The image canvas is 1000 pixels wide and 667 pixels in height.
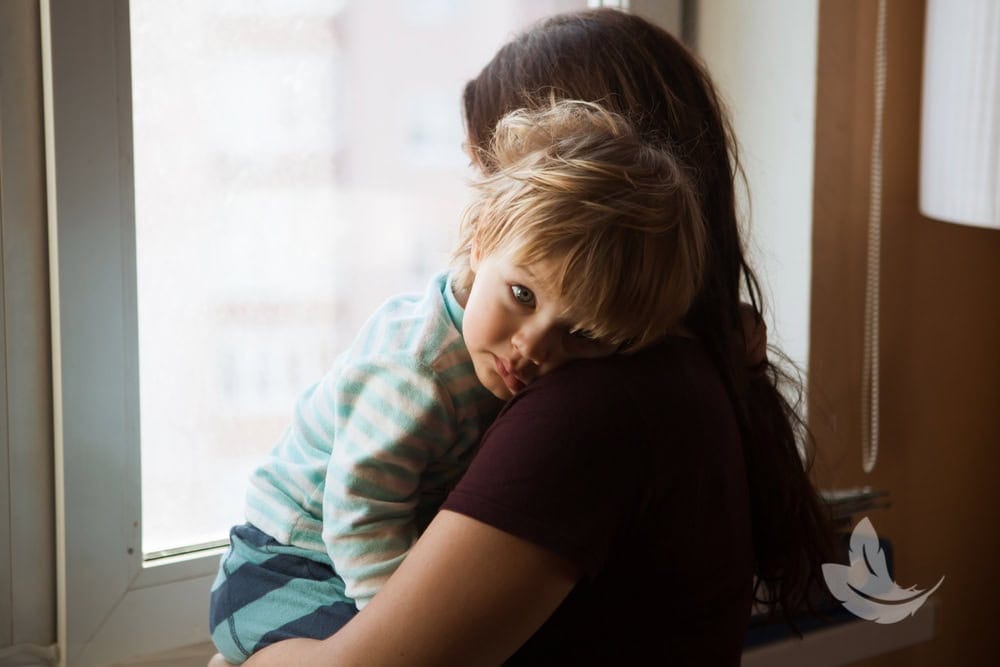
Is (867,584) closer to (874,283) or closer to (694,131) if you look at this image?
(874,283)

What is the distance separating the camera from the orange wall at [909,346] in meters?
1.62

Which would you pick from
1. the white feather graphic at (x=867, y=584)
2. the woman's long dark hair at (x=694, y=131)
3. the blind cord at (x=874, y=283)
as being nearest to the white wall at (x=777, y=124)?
the blind cord at (x=874, y=283)

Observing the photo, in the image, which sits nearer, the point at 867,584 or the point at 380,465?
the point at 380,465

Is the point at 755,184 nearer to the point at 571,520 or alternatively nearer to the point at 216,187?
the point at 216,187

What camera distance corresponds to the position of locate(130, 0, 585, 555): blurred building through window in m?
1.26

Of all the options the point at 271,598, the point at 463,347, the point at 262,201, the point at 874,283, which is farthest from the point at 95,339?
the point at 874,283

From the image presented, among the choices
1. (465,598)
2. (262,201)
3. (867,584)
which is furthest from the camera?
(867,584)

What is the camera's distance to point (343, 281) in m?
1.43

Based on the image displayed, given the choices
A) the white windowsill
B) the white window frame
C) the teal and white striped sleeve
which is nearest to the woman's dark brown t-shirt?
the teal and white striped sleeve

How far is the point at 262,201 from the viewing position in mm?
1341

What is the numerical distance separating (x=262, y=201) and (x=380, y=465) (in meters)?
0.55

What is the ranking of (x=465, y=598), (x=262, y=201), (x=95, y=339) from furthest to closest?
1. (x=262, y=201)
2. (x=95, y=339)
3. (x=465, y=598)

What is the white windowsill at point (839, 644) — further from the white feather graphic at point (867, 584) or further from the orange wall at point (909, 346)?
the orange wall at point (909, 346)

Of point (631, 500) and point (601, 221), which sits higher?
point (601, 221)
